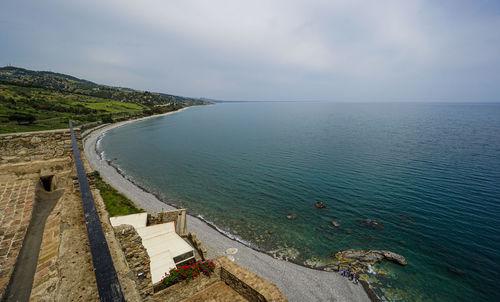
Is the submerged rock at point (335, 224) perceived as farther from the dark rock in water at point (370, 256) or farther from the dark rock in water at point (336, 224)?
the dark rock in water at point (370, 256)

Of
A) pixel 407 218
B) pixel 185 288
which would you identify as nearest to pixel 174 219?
pixel 185 288

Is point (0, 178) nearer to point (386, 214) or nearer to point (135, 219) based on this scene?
point (135, 219)

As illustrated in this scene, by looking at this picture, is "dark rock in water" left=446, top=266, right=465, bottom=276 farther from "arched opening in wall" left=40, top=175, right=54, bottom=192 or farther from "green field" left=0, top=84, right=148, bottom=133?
"green field" left=0, top=84, right=148, bottom=133

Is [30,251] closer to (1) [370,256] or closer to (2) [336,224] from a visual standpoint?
(1) [370,256]

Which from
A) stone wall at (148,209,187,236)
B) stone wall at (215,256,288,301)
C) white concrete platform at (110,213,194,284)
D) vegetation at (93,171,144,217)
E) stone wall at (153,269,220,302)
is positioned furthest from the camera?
vegetation at (93,171,144,217)

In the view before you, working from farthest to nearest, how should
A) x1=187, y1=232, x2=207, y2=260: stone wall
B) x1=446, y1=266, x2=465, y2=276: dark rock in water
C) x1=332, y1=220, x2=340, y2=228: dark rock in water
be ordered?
x1=332, y1=220, x2=340, y2=228: dark rock in water
x1=446, y1=266, x2=465, y2=276: dark rock in water
x1=187, y1=232, x2=207, y2=260: stone wall

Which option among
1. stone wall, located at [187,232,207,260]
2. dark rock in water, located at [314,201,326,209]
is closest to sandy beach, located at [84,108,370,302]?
stone wall, located at [187,232,207,260]
